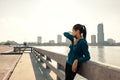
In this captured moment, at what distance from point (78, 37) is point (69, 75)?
0.69 meters

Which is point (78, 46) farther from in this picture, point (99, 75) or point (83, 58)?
point (99, 75)

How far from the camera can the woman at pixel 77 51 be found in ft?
11.0

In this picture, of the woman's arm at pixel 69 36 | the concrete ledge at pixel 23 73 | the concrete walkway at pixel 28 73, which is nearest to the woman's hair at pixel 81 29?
the woman's arm at pixel 69 36

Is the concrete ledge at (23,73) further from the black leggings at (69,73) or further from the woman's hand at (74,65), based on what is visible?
the woman's hand at (74,65)

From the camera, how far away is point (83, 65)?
3445 millimetres

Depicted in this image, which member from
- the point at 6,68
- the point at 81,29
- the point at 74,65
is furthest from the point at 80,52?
the point at 6,68

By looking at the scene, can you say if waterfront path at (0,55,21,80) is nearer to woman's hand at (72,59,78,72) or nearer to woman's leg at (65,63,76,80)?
woman's leg at (65,63,76,80)

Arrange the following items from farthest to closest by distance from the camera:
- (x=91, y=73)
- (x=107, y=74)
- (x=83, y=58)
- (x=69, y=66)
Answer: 1. (x=69, y=66)
2. (x=83, y=58)
3. (x=91, y=73)
4. (x=107, y=74)

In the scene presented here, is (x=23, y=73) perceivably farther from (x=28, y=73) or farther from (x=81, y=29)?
(x=81, y=29)

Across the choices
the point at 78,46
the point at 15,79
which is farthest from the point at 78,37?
the point at 15,79

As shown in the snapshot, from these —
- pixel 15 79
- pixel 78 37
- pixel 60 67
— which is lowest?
pixel 15 79

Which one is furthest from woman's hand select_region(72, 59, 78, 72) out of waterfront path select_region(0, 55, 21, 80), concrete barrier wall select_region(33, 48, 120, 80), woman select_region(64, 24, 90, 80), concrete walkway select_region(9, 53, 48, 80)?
waterfront path select_region(0, 55, 21, 80)

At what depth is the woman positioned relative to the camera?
3.35m

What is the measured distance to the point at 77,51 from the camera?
135 inches
